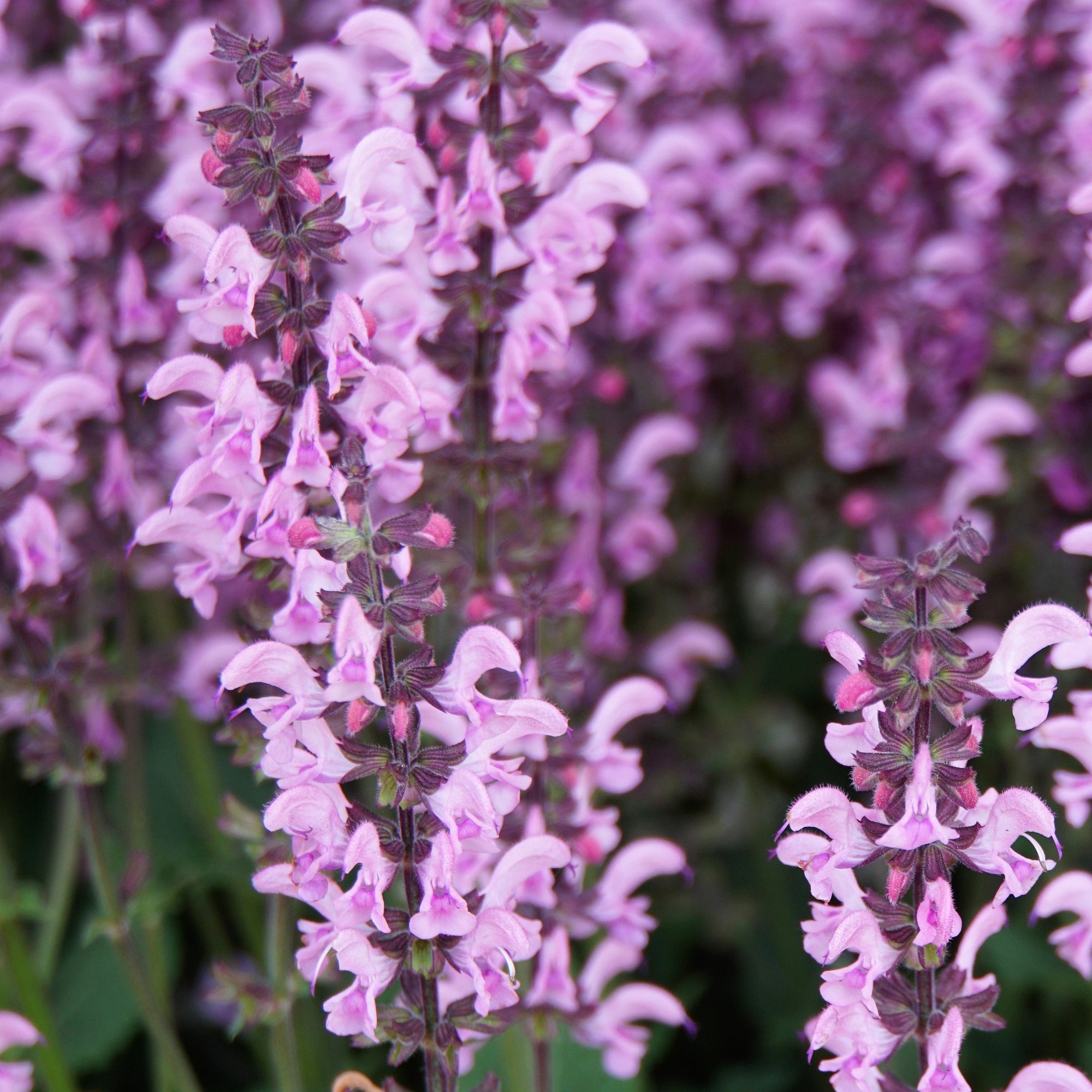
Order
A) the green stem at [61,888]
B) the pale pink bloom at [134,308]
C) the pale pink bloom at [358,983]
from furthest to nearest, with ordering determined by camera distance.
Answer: the green stem at [61,888] < the pale pink bloom at [134,308] < the pale pink bloom at [358,983]

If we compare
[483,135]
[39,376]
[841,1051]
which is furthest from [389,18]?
[841,1051]

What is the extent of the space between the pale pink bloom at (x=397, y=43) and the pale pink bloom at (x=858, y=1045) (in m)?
1.32

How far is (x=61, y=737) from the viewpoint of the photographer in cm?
201

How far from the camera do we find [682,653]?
2918 mm

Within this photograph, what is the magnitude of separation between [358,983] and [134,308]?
1.26m

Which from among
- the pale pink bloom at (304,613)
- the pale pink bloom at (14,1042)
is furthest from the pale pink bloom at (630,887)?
the pale pink bloom at (14,1042)

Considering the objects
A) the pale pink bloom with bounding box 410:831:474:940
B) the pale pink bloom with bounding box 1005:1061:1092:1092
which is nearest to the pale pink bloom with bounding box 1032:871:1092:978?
the pale pink bloom with bounding box 1005:1061:1092:1092

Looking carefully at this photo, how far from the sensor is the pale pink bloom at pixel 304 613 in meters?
1.47

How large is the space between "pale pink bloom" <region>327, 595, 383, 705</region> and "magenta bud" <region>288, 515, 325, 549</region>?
0.08 m

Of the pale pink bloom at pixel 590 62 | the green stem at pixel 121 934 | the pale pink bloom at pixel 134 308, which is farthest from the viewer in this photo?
the pale pink bloom at pixel 134 308

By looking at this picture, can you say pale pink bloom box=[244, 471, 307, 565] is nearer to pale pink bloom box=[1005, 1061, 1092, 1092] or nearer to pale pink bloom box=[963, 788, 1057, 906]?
pale pink bloom box=[963, 788, 1057, 906]

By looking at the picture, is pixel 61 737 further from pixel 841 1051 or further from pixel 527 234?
pixel 841 1051

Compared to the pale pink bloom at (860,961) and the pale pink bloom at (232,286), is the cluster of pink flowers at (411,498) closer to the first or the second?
the pale pink bloom at (232,286)

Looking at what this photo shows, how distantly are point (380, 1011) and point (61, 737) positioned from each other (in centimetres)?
78
